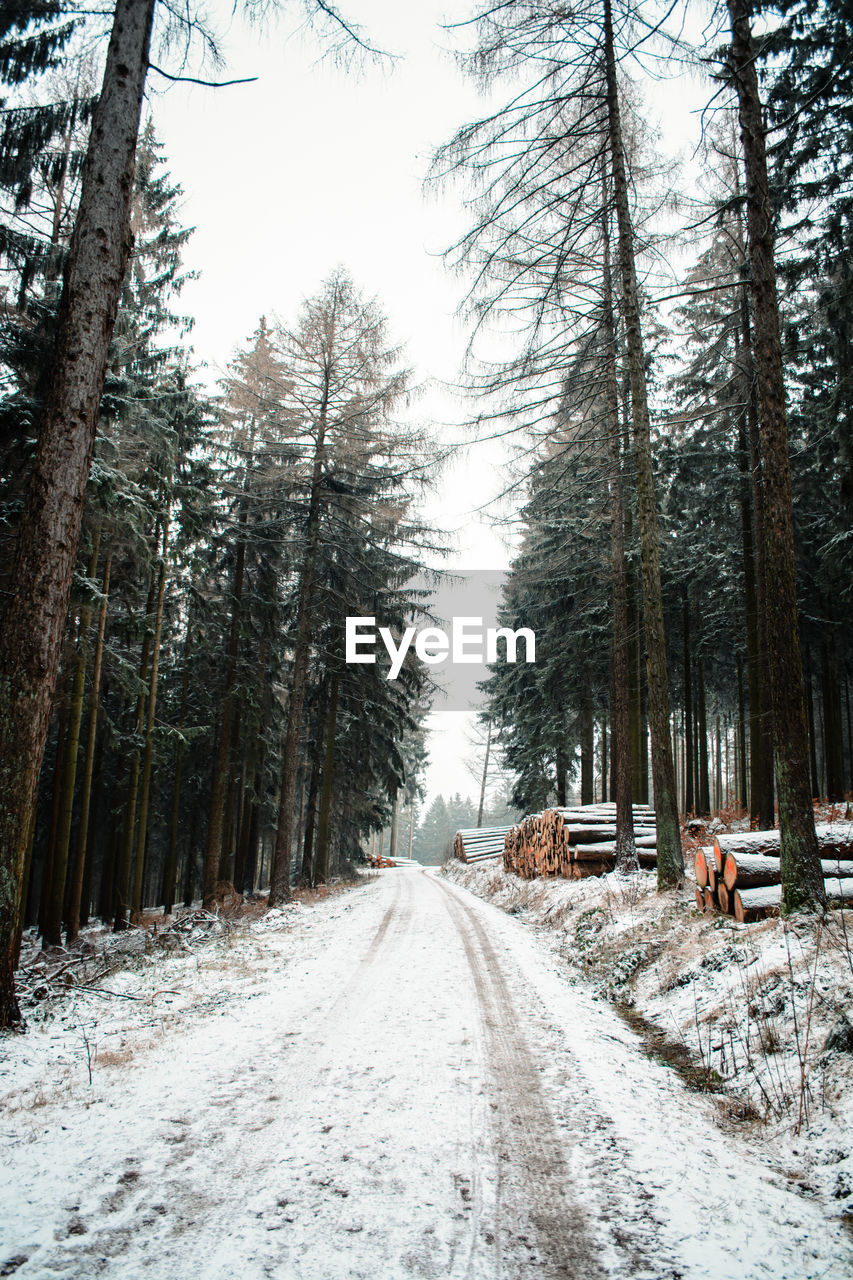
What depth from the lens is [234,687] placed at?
16.0m

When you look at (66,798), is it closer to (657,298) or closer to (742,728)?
(657,298)

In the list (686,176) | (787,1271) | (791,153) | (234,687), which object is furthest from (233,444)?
(787,1271)

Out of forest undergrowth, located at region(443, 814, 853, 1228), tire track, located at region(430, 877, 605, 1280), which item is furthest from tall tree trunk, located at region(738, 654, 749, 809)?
tire track, located at region(430, 877, 605, 1280)

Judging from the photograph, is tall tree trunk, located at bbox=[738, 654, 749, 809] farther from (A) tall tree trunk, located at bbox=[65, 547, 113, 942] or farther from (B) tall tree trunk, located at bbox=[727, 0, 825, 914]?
(A) tall tree trunk, located at bbox=[65, 547, 113, 942]

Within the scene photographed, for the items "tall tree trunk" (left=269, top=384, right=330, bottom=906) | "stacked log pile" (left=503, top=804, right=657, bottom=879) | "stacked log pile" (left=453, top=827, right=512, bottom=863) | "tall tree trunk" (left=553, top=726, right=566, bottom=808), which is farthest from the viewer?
"stacked log pile" (left=453, top=827, right=512, bottom=863)

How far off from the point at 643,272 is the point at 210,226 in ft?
30.2

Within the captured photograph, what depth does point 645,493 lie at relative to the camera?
31.5 ft

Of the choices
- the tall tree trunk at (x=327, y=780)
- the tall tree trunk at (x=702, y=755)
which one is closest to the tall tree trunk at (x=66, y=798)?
the tall tree trunk at (x=327, y=780)

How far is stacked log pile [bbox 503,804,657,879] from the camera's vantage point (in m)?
12.2

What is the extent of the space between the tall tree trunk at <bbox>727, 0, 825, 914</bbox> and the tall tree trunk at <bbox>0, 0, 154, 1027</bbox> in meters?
6.08

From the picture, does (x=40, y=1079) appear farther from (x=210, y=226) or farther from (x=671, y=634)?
(x=671, y=634)

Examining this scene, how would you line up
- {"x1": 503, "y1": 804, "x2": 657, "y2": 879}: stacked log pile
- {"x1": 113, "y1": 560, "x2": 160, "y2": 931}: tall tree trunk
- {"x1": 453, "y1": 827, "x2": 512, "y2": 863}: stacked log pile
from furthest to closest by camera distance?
1. {"x1": 453, "y1": 827, "x2": 512, "y2": 863}: stacked log pile
2. {"x1": 113, "y1": 560, "x2": 160, "y2": 931}: tall tree trunk
3. {"x1": 503, "y1": 804, "x2": 657, "y2": 879}: stacked log pile

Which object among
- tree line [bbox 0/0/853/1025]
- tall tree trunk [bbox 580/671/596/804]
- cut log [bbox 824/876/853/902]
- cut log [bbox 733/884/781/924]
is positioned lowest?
cut log [bbox 733/884/781/924]

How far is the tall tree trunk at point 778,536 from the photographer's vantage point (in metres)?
5.68
